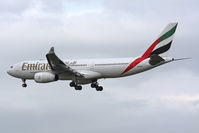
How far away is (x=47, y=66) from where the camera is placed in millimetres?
72000

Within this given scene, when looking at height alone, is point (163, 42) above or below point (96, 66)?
above

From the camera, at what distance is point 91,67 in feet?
229

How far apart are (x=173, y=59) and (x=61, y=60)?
13.1 metres

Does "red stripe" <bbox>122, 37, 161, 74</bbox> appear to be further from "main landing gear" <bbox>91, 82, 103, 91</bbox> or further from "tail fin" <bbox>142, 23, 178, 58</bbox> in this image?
"main landing gear" <bbox>91, 82, 103, 91</bbox>

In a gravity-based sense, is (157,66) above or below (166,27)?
below

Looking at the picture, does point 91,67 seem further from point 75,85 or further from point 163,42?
point 163,42

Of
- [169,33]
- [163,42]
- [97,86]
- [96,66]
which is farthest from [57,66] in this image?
[169,33]

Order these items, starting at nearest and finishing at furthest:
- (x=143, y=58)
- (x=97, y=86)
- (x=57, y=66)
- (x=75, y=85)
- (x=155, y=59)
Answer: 1. (x=155, y=59)
2. (x=143, y=58)
3. (x=57, y=66)
4. (x=75, y=85)
5. (x=97, y=86)

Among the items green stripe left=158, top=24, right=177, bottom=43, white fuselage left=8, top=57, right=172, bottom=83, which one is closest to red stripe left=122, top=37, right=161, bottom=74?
white fuselage left=8, top=57, right=172, bottom=83

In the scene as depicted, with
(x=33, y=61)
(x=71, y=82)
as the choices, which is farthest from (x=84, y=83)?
(x=33, y=61)

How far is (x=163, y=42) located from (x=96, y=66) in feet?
26.9

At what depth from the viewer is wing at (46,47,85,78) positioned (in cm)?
6762

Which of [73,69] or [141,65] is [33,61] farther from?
[141,65]

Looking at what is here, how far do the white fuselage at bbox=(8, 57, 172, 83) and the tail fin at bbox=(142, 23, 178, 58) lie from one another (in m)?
1.66
